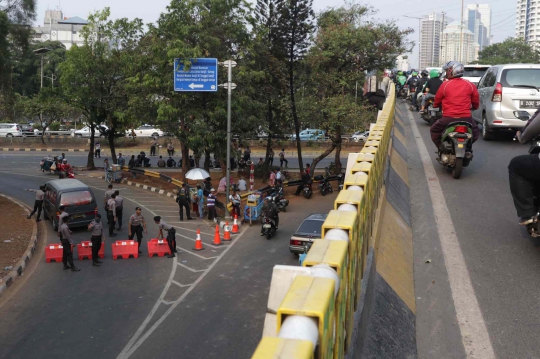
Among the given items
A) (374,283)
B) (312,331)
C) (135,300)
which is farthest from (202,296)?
(312,331)

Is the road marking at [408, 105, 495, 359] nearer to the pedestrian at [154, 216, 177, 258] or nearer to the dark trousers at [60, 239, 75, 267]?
the pedestrian at [154, 216, 177, 258]

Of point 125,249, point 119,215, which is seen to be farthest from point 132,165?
point 125,249

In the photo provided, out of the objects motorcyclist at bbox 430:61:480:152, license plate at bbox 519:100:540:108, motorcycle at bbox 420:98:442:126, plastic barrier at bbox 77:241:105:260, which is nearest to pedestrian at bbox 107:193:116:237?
plastic barrier at bbox 77:241:105:260

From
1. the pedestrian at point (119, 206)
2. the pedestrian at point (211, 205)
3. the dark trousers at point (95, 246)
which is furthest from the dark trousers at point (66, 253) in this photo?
the pedestrian at point (211, 205)

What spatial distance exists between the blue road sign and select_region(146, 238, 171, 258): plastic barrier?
965cm

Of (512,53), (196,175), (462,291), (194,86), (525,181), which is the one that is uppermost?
(512,53)

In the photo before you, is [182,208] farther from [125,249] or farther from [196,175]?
[125,249]

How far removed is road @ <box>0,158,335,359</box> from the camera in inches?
422

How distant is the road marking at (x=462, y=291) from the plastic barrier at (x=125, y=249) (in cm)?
1104

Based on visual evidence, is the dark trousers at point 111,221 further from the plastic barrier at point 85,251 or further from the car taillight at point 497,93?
the car taillight at point 497,93

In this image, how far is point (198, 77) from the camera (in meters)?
25.6

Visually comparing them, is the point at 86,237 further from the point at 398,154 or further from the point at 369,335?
the point at 369,335

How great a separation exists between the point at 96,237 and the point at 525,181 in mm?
12849

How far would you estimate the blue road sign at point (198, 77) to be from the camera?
83.5 ft
